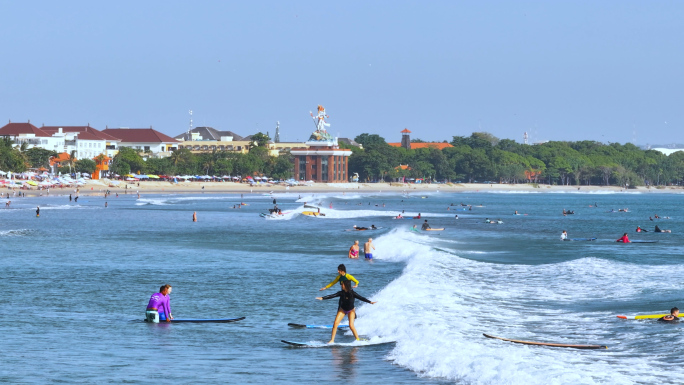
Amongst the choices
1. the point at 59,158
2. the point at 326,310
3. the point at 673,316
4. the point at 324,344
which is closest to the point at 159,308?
the point at 326,310

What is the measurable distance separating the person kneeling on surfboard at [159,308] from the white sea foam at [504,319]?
16.1ft

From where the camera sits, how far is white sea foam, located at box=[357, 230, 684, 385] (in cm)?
1636

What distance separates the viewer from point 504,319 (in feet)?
75.0

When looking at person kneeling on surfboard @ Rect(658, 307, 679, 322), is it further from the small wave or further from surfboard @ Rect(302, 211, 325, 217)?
surfboard @ Rect(302, 211, 325, 217)

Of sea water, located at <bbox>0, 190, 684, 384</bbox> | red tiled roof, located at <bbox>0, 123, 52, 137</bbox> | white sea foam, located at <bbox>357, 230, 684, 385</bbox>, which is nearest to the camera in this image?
white sea foam, located at <bbox>357, 230, 684, 385</bbox>

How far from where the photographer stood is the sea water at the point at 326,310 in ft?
55.2

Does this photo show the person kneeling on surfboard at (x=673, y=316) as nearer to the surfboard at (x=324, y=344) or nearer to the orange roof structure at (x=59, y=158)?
the surfboard at (x=324, y=344)

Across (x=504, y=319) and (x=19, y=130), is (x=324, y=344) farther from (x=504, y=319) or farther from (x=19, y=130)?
(x=19, y=130)

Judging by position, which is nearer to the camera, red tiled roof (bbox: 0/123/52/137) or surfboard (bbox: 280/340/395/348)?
surfboard (bbox: 280/340/395/348)

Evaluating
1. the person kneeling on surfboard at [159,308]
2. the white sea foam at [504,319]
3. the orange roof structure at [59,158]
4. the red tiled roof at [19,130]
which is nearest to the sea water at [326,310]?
the white sea foam at [504,319]

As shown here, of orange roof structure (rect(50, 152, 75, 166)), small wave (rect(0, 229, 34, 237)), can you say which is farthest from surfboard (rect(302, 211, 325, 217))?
orange roof structure (rect(50, 152, 75, 166))

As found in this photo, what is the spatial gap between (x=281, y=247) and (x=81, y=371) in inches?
1233

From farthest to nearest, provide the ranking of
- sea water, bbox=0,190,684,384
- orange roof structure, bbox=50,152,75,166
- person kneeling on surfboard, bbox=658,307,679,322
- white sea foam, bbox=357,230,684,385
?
orange roof structure, bbox=50,152,75,166, person kneeling on surfboard, bbox=658,307,679,322, sea water, bbox=0,190,684,384, white sea foam, bbox=357,230,684,385

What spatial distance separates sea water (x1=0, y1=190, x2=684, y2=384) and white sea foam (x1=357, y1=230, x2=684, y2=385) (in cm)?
6
